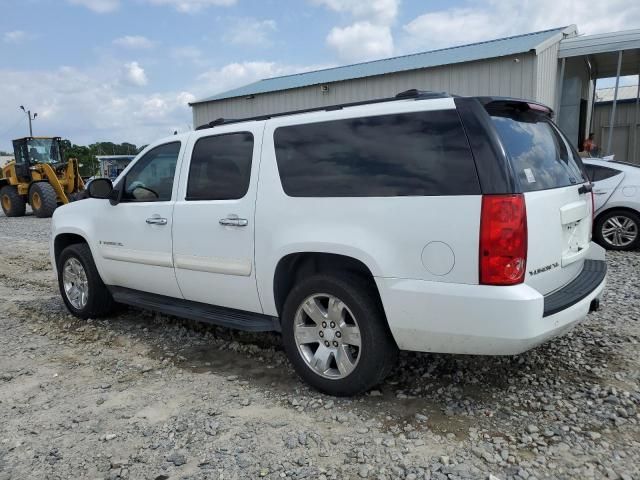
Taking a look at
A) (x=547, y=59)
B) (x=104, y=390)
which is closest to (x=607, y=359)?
(x=104, y=390)

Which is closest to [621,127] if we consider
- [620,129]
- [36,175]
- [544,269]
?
[620,129]

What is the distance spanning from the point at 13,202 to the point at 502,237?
829 inches

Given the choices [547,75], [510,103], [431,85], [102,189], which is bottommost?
[102,189]

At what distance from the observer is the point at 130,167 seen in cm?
→ 490

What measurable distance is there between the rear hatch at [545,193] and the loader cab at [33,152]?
66.2 feet

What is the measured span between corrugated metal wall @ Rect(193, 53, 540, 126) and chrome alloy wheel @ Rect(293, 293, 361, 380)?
35.0ft

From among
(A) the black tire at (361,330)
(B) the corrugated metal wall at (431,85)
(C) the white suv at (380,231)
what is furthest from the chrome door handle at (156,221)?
(B) the corrugated metal wall at (431,85)

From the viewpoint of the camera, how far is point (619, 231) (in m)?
8.04

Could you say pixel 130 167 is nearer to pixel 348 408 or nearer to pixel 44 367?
pixel 44 367

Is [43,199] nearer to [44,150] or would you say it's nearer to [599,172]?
[44,150]

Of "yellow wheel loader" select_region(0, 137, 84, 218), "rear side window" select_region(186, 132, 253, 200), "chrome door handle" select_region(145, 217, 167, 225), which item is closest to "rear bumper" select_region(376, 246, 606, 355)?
"rear side window" select_region(186, 132, 253, 200)

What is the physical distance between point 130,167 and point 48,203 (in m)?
15.2

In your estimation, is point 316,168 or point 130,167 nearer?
point 316,168

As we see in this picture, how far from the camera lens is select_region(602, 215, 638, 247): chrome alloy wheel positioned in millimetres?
7961
